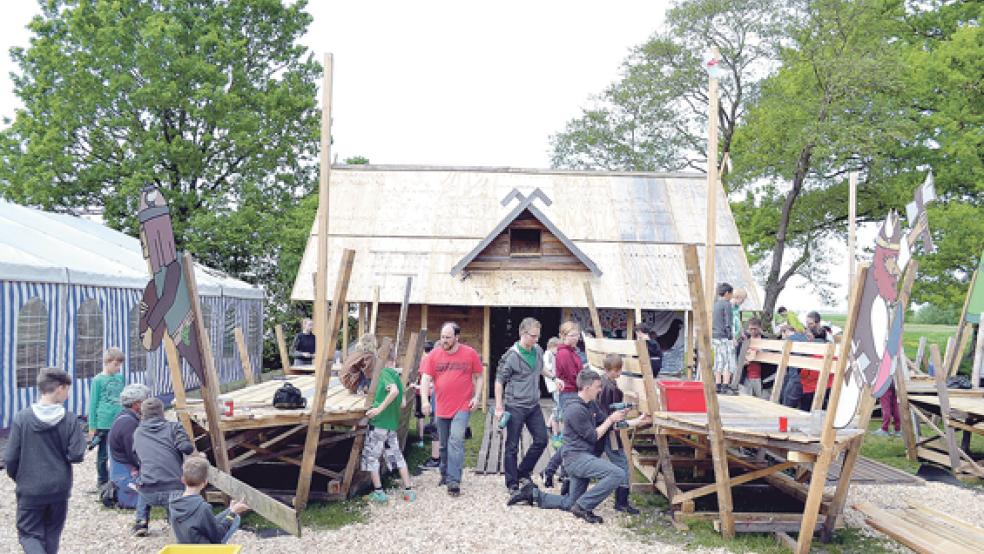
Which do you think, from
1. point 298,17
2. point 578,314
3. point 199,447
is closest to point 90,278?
point 199,447

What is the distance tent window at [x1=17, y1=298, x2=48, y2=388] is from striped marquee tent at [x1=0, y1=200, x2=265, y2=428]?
0.01 m

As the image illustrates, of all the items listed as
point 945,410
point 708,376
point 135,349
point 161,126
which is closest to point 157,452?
point 708,376

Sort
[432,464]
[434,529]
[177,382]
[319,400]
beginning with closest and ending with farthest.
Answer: [177,382] → [434,529] → [319,400] → [432,464]

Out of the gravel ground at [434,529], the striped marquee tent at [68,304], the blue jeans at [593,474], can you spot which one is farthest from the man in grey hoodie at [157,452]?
the striped marquee tent at [68,304]

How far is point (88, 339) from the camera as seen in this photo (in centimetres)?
1344

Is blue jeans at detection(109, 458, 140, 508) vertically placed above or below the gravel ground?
above

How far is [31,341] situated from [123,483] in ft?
18.7

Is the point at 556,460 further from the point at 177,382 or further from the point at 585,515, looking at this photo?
the point at 177,382

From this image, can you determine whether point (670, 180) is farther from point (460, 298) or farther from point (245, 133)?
point (245, 133)

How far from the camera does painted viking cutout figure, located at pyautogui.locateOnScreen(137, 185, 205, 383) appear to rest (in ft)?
19.7

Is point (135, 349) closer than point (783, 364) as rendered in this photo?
No

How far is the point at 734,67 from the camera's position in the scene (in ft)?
102

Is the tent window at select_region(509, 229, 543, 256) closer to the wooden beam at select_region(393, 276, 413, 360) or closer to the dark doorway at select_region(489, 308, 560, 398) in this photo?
the dark doorway at select_region(489, 308, 560, 398)

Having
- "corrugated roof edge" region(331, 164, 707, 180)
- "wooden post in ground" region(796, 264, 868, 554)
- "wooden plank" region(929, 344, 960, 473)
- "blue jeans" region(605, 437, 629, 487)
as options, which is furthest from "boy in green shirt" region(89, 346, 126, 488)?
"corrugated roof edge" region(331, 164, 707, 180)
